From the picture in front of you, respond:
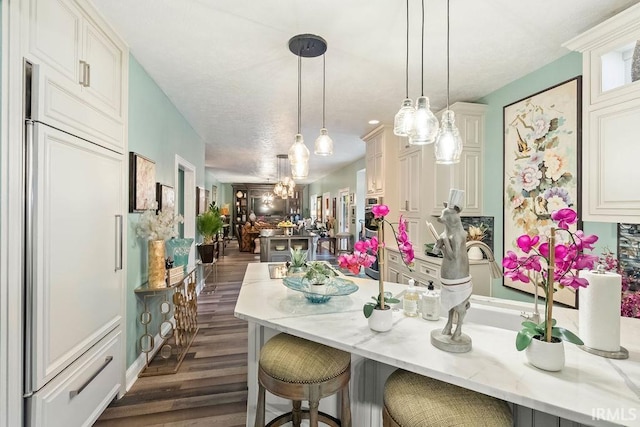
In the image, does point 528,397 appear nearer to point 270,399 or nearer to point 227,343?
point 270,399

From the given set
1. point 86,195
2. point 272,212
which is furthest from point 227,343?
point 272,212

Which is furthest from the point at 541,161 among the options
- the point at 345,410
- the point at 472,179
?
the point at 345,410

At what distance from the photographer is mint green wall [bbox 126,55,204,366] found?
7.62ft

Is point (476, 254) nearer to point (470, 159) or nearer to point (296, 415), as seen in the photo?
point (470, 159)

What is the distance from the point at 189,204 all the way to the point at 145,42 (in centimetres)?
263

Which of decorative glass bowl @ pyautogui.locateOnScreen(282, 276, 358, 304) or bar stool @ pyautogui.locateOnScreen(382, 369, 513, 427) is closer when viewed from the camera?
bar stool @ pyautogui.locateOnScreen(382, 369, 513, 427)

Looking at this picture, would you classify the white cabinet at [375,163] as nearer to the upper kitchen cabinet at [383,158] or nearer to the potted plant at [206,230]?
the upper kitchen cabinet at [383,158]

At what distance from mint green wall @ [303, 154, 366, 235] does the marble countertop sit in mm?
6001

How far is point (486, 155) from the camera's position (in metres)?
3.14

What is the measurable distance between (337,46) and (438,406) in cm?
228

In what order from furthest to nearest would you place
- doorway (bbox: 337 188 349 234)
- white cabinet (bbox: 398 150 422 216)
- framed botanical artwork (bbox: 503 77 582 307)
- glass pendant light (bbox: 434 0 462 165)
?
doorway (bbox: 337 188 349 234) → white cabinet (bbox: 398 150 422 216) → framed botanical artwork (bbox: 503 77 582 307) → glass pendant light (bbox: 434 0 462 165)

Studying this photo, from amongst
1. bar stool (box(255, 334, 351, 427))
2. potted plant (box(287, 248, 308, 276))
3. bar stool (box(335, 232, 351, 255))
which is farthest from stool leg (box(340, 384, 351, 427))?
bar stool (box(335, 232, 351, 255))

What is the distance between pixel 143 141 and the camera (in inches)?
101

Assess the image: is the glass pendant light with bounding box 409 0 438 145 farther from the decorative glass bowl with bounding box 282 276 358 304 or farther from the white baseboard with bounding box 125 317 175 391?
the white baseboard with bounding box 125 317 175 391
